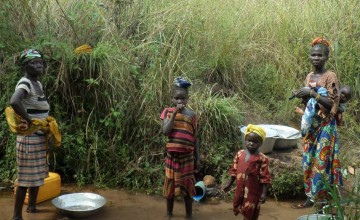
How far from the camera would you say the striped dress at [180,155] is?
4.12m

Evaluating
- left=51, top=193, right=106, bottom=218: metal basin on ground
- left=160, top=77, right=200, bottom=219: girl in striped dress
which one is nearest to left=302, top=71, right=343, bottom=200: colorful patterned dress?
left=160, top=77, right=200, bottom=219: girl in striped dress

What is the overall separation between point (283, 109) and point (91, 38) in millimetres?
2586

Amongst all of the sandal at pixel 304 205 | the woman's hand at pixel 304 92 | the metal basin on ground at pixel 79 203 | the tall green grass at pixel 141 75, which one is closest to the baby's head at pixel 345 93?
the woman's hand at pixel 304 92

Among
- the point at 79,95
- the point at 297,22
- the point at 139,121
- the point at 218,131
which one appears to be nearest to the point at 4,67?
the point at 79,95

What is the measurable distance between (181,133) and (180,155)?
203mm

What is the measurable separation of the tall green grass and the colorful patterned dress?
726 millimetres

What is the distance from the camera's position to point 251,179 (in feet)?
12.2

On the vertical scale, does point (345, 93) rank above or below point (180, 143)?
above

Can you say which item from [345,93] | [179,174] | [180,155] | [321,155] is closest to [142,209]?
[179,174]

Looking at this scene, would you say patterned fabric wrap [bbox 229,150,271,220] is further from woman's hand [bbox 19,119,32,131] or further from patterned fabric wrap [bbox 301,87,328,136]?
woman's hand [bbox 19,119,32,131]

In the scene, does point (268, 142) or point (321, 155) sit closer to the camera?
point (321, 155)

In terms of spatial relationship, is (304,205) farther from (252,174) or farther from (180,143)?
(180,143)

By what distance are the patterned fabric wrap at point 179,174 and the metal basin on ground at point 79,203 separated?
0.69 m

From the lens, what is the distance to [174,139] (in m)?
4.13
